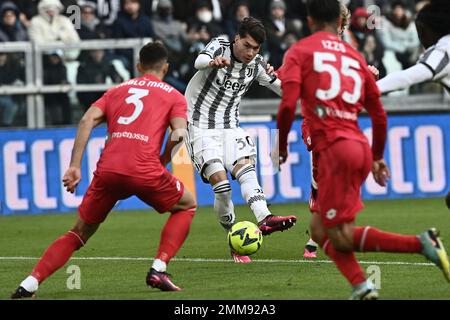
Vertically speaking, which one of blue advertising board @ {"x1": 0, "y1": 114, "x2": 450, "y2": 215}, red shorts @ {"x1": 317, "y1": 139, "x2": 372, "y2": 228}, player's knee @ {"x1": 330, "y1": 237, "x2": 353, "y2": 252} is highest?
red shorts @ {"x1": 317, "y1": 139, "x2": 372, "y2": 228}

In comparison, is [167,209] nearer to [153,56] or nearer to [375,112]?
[153,56]

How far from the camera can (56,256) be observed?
8875mm

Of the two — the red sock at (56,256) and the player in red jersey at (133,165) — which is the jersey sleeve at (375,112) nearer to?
the player in red jersey at (133,165)

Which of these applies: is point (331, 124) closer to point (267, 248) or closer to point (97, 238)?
point (267, 248)

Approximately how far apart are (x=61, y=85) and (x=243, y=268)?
29.7 ft

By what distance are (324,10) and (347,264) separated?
181cm

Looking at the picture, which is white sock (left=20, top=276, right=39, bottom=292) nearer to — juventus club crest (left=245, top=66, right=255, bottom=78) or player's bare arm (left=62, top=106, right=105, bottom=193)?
player's bare arm (left=62, top=106, right=105, bottom=193)

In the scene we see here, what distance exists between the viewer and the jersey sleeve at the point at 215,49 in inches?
460

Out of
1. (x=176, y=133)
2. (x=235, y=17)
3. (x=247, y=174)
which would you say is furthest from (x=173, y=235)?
(x=235, y=17)

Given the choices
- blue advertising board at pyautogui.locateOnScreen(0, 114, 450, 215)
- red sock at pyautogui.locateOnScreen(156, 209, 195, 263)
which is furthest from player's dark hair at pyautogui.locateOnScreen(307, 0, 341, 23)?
blue advertising board at pyautogui.locateOnScreen(0, 114, 450, 215)

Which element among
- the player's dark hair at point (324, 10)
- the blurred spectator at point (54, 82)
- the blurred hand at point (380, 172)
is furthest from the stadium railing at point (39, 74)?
the player's dark hair at point (324, 10)

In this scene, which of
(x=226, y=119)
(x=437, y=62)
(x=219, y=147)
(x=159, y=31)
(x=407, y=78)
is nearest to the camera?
(x=407, y=78)

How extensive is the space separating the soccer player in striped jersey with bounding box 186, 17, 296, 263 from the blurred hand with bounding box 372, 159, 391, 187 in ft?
10.9

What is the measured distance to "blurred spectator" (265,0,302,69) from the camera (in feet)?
67.3
